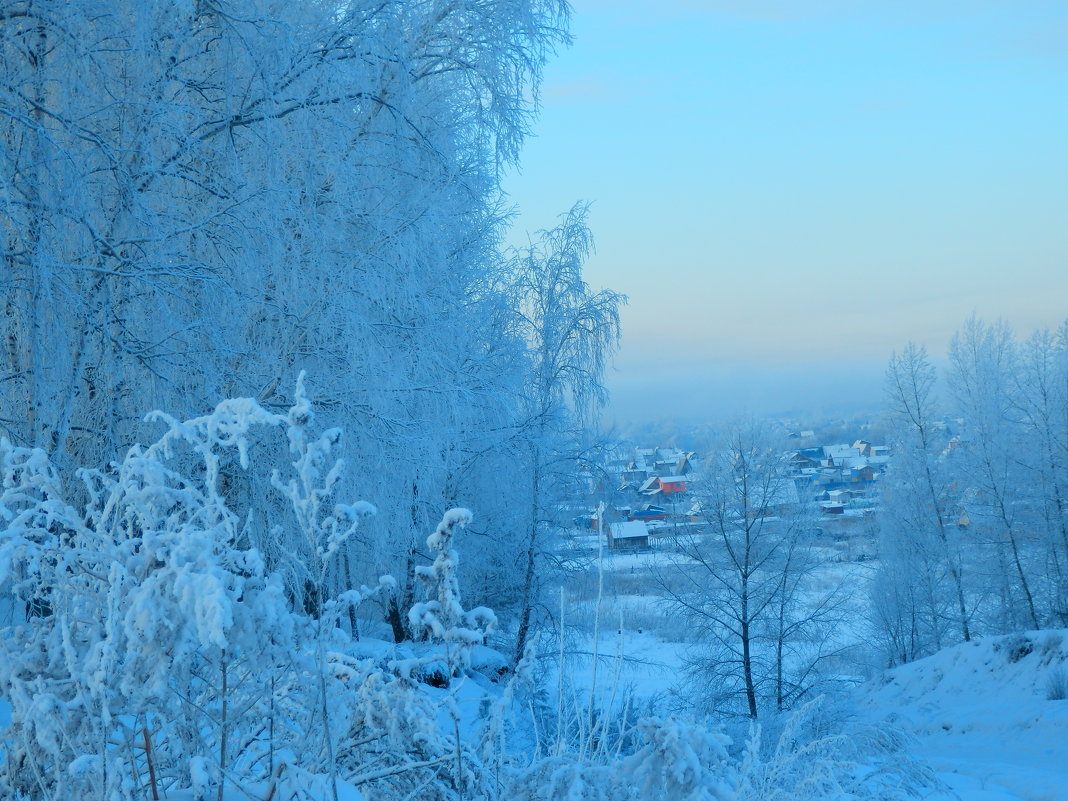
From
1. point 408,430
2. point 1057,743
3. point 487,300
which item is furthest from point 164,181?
point 1057,743

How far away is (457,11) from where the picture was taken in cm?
715

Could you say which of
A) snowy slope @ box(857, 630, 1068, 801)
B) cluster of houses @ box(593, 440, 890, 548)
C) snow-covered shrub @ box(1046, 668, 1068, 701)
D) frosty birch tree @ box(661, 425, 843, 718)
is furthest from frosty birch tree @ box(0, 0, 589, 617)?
snow-covered shrub @ box(1046, 668, 1068, 701)

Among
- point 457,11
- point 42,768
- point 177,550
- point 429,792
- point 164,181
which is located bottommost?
point 429,792

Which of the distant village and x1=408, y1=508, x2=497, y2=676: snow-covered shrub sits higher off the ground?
x1=408, y1=508, x2=497, y2=676: snow-covered shrub

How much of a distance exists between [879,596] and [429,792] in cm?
2225

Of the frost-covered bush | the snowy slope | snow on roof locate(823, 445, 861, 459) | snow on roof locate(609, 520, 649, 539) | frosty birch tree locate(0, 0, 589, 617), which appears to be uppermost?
frosty birch tree locate(0, 0, 589, 617)

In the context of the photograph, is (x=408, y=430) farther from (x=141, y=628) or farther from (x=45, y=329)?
(x=141, y=628)

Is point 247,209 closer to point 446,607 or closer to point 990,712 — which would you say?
point 446,607

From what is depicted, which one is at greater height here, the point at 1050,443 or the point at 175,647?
the point at 175,647

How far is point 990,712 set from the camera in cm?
1199

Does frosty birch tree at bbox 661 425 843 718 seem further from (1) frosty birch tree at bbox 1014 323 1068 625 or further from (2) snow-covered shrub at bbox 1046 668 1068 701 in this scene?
(1) frosty birch tree at bbox 1014 323 1068 625

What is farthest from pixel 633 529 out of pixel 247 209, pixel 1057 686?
pixel 247 209

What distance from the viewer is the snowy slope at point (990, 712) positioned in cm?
734

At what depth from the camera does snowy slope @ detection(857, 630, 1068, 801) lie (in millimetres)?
7336
